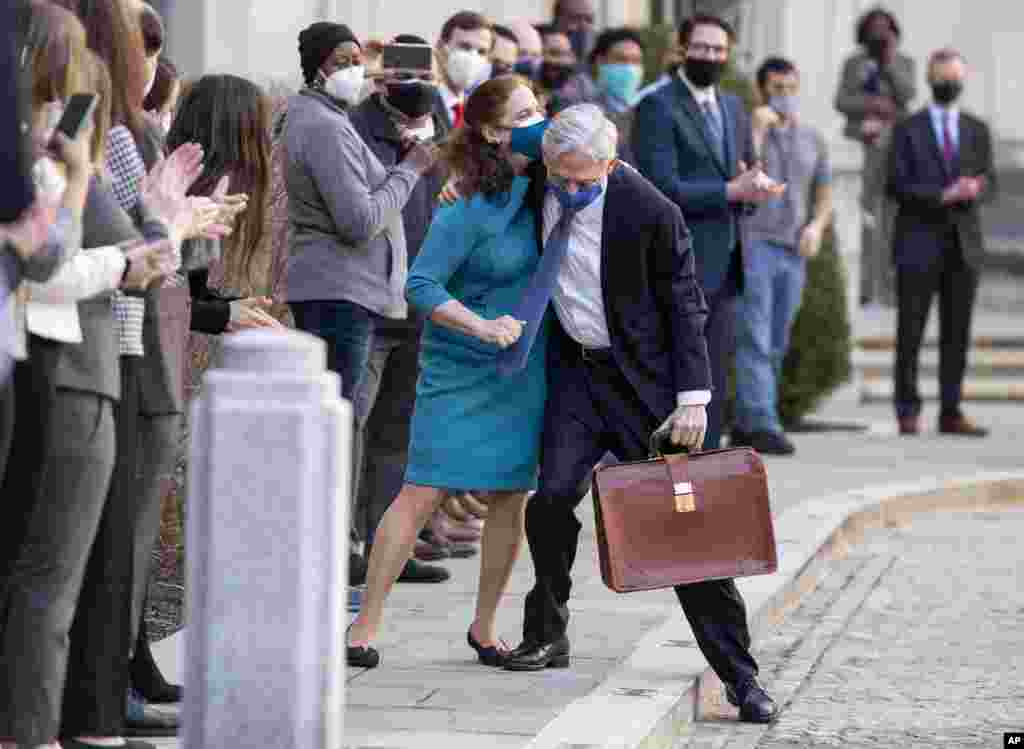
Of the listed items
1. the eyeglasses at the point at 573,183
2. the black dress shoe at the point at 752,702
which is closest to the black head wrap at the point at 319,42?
the eyeglasses at the point at 573,183

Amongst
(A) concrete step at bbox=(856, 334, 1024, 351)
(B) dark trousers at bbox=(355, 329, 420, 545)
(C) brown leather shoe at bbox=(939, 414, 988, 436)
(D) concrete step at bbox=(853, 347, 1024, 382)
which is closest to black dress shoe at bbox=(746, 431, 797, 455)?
(C) brown leather shoe at bbox=(939, 414, 988, 436)

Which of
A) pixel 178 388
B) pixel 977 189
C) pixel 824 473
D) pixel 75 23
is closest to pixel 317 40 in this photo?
pixel 178 388

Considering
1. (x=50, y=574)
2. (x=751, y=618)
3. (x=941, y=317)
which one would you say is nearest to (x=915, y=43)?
(x=941, y=317)

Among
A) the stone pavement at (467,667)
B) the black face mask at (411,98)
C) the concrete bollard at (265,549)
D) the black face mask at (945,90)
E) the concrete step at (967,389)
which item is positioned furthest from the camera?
the concrete step at (967,389)

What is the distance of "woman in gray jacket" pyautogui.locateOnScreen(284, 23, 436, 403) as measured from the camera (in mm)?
8094

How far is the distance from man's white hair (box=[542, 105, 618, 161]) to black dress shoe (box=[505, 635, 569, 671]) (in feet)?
4.66

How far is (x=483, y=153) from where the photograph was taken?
7.33 metres

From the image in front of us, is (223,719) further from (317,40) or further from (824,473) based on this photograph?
(824,473)

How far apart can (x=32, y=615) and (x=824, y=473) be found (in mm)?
8289

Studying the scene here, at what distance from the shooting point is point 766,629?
878cm

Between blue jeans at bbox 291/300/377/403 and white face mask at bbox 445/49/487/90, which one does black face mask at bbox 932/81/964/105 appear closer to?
white face mask at bbox 445/49/487/90

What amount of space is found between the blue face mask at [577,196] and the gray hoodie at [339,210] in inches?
44.7

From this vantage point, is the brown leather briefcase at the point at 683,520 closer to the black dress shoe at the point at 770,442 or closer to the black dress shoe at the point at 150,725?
the black dress shoe at the point at 150,725

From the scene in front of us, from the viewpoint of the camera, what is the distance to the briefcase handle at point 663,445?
7.05 meters
